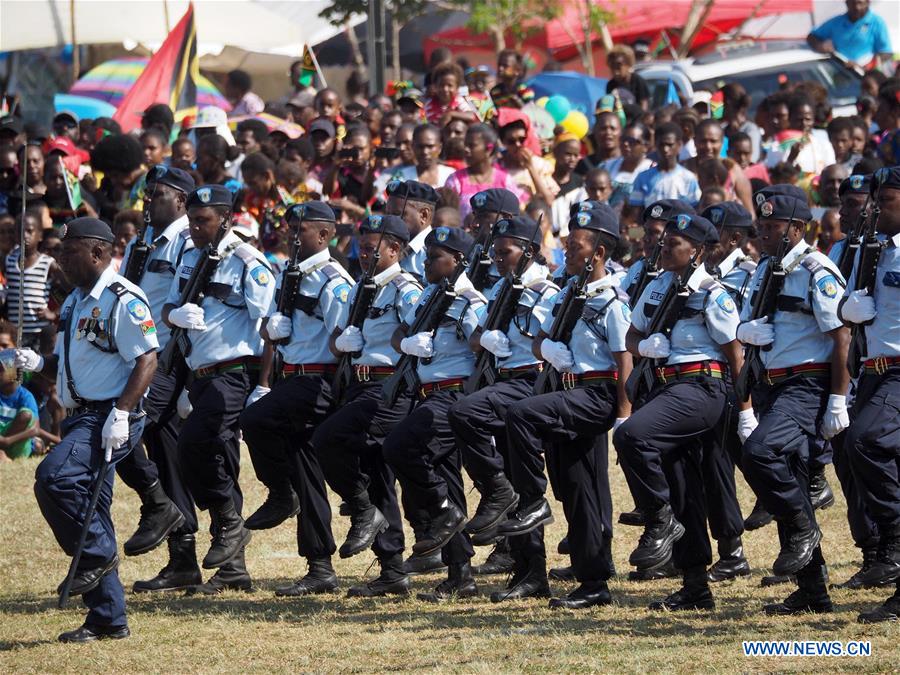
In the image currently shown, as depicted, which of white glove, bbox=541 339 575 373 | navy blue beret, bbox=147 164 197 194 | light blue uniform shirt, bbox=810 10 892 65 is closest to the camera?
white glove, bbox=541 339 575 373

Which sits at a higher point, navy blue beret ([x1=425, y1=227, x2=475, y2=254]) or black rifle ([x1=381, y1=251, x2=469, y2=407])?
navy blue beret ([x1=425, y1=227, x2=475, y2=254])

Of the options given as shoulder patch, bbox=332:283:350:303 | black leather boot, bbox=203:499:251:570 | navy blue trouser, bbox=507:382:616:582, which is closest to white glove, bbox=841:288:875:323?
navy blue trouser, bbox=507:382:616:582

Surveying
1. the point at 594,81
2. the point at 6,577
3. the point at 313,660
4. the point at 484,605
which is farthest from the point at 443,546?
the point at 594,81

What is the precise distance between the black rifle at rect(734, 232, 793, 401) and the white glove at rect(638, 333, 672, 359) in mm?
421

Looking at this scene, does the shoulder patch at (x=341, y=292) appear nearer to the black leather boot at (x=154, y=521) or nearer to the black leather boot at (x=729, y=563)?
the black leather boot at (x=154, y=521)

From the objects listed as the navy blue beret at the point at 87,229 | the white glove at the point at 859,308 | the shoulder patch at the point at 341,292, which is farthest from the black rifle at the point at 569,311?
the navy blue beret at the point at 87,229

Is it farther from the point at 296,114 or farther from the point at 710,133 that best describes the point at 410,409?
the point at 296,114

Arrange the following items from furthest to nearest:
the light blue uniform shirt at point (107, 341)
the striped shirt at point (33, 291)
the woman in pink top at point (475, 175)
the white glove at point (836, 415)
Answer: the striped shirt at point (33, 291) → the woman in pink top at point (475, 175) → the light blue uniform shirt at point (107, 341) → the white glove at point (836, 415)

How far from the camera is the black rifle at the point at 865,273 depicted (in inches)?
312

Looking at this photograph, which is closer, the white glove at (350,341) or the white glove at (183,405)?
the white glove at (350,341)

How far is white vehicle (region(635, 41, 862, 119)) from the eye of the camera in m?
17.8

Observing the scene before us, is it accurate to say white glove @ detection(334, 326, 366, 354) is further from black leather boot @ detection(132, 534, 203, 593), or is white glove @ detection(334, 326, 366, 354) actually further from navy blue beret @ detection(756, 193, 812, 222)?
navy blue beret @ detection(756, 193, 812, 222)

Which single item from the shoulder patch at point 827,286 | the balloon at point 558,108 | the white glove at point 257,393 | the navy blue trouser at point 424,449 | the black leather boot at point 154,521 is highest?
the balloon at point 558,108

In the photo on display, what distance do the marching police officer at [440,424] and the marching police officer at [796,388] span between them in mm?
1780
